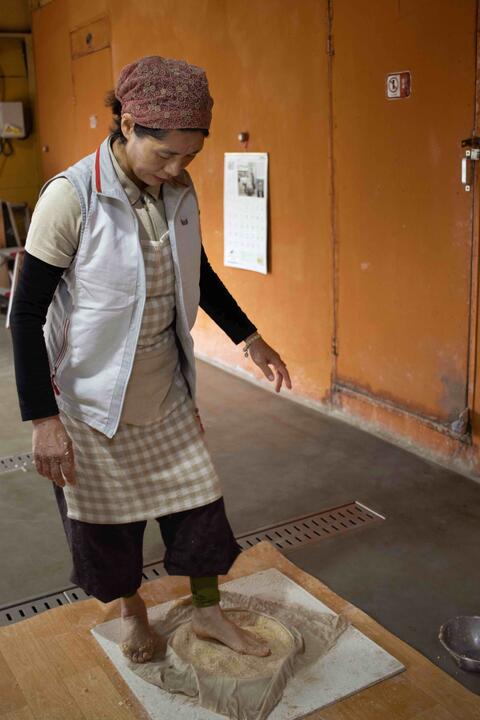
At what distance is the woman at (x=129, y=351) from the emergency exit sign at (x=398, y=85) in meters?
1.45

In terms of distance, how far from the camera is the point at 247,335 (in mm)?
2078

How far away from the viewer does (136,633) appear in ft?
6.58

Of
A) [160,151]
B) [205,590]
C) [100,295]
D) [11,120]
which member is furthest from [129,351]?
[11,120]

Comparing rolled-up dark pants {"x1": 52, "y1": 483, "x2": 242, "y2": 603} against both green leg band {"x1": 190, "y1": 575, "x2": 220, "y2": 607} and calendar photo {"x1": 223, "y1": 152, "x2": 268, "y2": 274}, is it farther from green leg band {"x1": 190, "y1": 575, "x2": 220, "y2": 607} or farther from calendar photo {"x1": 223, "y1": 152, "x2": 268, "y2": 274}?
calendar photo {"x1": 223, "y1": 152, "x2": 268, "y2": 274}

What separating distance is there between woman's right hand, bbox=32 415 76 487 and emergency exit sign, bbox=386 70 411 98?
2.03m

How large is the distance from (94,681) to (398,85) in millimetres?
2329

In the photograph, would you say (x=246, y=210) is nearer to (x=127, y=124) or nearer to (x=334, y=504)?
(x=334, y=504)

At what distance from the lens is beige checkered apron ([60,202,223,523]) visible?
71.2 inches

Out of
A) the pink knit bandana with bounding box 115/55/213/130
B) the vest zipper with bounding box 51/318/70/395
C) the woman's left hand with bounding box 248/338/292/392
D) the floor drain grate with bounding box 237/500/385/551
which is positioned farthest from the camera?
the floor drain grate with bounding box 237/500/385/551

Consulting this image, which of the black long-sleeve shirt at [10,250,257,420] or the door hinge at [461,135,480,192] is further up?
the door hinge at [461,135,480,192]

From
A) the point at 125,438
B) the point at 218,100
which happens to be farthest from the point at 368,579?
the point at 218,100

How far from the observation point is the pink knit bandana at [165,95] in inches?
64.3

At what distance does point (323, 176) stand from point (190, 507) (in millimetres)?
2148

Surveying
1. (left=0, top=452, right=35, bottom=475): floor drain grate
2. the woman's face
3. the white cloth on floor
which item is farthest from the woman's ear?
(left=0, top=452, right=35, bottom=475): floor drain grate
